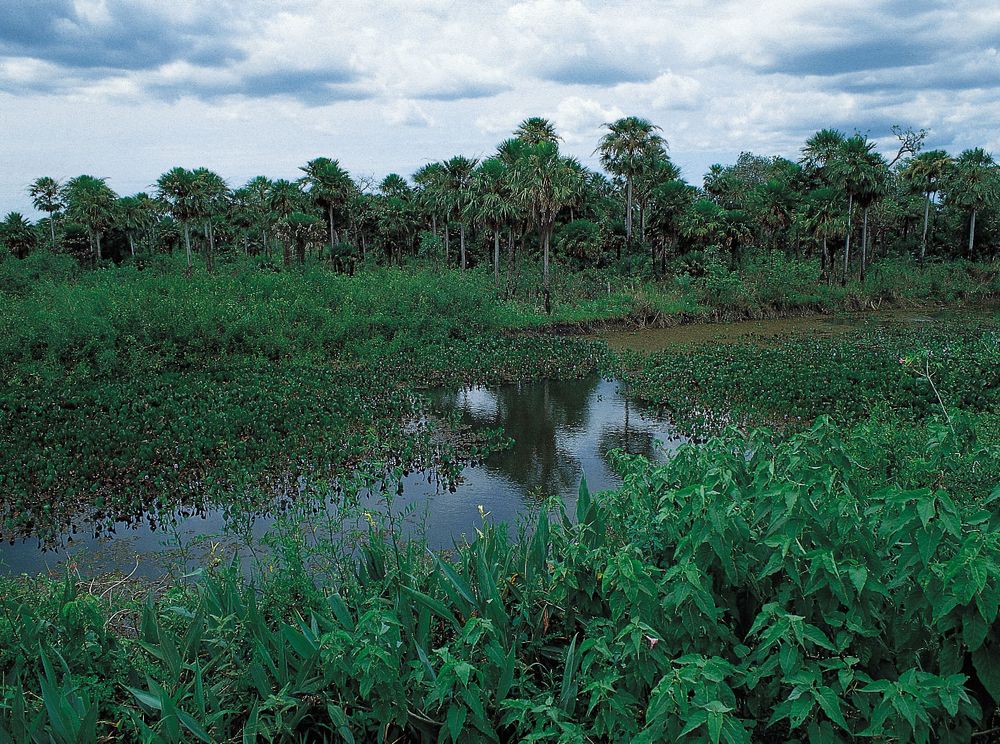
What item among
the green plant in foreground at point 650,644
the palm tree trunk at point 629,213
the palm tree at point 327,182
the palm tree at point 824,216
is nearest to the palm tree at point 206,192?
the palm tree at point 327,182

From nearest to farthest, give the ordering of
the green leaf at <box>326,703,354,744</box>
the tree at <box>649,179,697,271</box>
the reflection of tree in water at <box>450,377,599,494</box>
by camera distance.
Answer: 1. the green leaf at <box>326,703,354,744</box>
2. the reflection of tree in water at <box>450,377,599,494</box>
3. the tree at <box>649,179,697,271</box>

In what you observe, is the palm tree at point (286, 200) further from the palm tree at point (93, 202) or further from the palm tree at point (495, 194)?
the palm tree at point (495, 194)

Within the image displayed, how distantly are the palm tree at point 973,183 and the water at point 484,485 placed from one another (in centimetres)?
3170

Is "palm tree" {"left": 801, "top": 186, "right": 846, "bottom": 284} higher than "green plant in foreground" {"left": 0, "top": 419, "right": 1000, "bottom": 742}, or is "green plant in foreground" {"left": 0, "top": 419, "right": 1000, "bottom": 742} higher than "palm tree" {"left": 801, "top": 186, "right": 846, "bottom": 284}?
"palm tree" {"left": 801, "top": 186, "right": 846, "bottom": 284}

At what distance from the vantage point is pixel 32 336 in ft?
56.2

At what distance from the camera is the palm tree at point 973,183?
37.0 meters

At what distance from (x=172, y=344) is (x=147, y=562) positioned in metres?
12.2

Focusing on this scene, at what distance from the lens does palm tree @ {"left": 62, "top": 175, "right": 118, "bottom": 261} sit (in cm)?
4312

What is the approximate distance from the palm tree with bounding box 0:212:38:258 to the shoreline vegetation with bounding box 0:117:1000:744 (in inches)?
647

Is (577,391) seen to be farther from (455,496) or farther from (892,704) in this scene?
(892,704)

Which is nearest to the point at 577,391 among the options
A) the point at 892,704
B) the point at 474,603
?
the point at 474,603

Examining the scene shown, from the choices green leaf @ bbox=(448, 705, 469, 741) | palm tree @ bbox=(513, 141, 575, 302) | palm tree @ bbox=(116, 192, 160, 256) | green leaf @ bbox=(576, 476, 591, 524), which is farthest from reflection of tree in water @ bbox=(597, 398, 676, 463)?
palm tree @ bbox=(116, 192, 160, 256)

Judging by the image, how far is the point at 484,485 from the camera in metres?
10.2

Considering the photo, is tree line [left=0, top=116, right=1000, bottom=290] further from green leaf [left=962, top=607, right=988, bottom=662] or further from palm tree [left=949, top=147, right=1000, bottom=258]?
green leaf [left=962, top=607, right=988, bottom=662]
